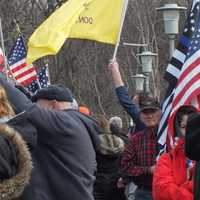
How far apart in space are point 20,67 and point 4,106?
839 centimetres

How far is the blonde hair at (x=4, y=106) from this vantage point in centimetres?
481

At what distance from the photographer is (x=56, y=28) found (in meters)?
8.10

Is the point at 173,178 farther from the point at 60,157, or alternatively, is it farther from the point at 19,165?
the point at 19,165

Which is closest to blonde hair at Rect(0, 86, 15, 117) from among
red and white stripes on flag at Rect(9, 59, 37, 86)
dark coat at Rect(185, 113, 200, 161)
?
dark coat at Rect(185, 113, 200, 161)

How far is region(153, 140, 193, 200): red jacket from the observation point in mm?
5574

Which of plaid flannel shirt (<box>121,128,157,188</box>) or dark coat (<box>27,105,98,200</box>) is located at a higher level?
dark coat (<box>27,105,98,200</box>)

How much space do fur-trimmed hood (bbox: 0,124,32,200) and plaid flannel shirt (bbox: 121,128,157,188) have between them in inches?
109

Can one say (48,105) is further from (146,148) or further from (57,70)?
(57,70)

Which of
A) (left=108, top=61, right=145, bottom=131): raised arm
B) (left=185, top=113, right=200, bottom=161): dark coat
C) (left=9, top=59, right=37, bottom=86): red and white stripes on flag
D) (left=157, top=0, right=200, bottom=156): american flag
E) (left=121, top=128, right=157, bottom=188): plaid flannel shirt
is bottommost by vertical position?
(left=9, top=59, right=37, bottom=86): red and white stripes on flag

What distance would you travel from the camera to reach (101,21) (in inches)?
317

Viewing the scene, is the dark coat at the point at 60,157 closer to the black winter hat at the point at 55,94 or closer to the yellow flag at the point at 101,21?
the black winter hat at the point at 55,94

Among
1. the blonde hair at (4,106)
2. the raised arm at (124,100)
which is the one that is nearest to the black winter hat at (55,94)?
the blonde hair at (4,106)

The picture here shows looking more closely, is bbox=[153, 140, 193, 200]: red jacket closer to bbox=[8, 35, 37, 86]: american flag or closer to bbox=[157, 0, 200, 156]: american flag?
bbox=[157, 0, 200, 156]: american flag

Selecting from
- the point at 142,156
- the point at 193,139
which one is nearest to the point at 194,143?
the point at 193,139
